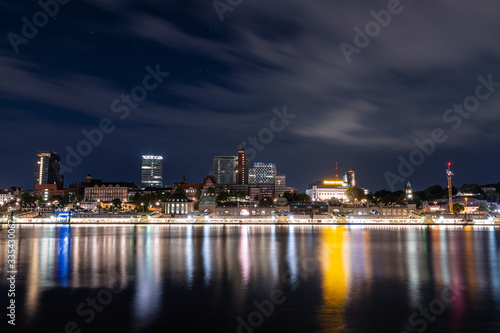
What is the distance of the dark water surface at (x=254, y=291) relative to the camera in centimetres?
1720

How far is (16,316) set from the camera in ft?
58.9

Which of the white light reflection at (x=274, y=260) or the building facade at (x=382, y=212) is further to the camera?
the building facade at (x=382, y=212)

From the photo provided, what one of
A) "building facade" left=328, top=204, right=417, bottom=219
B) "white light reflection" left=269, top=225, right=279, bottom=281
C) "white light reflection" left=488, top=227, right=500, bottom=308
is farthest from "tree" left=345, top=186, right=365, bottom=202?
"white light reflection" left=269, top=225, right=279, bottom=281

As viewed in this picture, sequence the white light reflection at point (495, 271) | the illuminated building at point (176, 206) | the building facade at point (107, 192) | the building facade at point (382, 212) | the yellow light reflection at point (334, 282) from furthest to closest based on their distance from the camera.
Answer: the building facade at point (107, 192) < the illuminated building at point (176, 206) < the building facade at point (382, 212) < the white light reflection at point (495, 271) < the yellow light reflection at point (334, 282)

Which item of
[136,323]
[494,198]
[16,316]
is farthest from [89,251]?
[494,198]

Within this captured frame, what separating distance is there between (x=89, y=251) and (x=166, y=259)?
10339 mm

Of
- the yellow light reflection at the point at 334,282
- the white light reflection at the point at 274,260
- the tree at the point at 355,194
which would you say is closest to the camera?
the yellow light reflection at the point at 334,282

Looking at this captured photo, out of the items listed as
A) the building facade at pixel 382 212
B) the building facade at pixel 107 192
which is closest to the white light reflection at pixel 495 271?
the building facade at pixel 382 212

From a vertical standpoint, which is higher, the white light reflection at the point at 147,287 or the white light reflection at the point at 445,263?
the white light reflection at the point at 147,287

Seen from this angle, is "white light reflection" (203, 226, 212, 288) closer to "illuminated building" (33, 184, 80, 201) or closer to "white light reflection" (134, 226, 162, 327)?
"white light reflection" (134, 226, 162, 327)

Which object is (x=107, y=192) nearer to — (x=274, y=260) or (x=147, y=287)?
(x=274, y=260)

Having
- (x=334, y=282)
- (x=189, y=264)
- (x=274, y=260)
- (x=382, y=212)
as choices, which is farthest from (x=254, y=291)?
(x=382, y=212)

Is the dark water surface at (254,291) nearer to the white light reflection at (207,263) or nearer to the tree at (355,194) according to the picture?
the white light reflection at (207,263)

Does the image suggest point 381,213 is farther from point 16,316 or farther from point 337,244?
point 16,316
